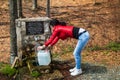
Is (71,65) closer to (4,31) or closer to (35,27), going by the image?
(35,27)

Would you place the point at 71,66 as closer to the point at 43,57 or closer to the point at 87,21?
the point at 43,57

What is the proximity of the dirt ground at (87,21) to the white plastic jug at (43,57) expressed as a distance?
1232mm

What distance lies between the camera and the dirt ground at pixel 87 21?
11.7m

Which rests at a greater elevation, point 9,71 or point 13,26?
point 13,26

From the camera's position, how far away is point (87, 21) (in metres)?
16.3

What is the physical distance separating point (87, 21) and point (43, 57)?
728 centimetres

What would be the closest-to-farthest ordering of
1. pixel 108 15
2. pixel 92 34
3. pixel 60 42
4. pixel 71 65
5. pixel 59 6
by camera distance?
pixel 71 65
pixel 60 42
pixel 92 34
pixel 108 15
pixel 59 6

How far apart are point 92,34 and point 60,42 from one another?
1.71m

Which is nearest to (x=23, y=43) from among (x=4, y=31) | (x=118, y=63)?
(x=118, y=63)

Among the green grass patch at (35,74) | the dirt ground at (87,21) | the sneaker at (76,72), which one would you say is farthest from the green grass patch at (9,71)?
the dirt ground at (87,21)

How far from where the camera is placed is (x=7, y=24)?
15648 mm

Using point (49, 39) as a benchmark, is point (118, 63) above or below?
below

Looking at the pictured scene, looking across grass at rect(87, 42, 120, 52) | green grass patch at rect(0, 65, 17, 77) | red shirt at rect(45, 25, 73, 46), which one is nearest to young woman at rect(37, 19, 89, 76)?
red shirt at rect(45, 25, 73, 46)

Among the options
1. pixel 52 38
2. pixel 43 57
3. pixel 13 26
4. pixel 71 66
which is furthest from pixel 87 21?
pixel 52 38
